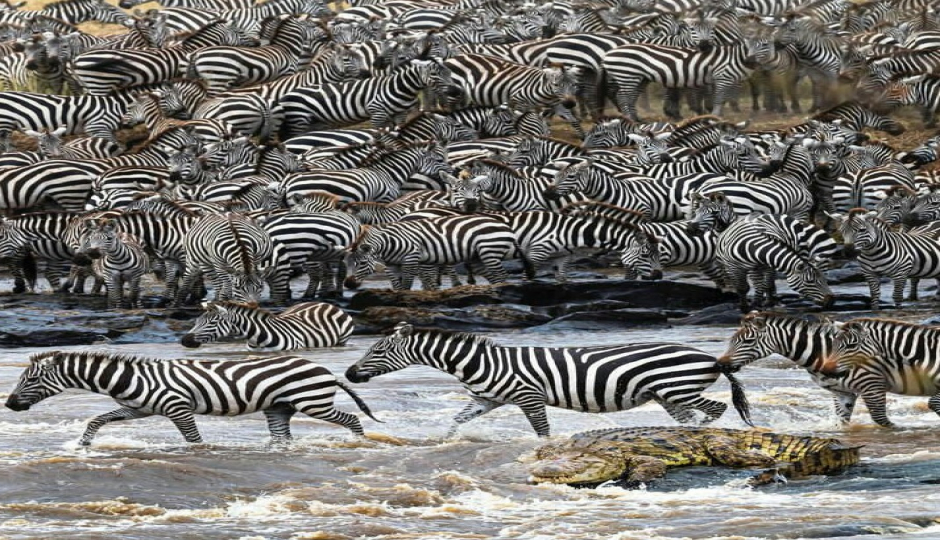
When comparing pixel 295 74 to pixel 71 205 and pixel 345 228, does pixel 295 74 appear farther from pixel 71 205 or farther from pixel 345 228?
pixel 345 228

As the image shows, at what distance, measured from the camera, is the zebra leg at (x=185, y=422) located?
13578 millimetres

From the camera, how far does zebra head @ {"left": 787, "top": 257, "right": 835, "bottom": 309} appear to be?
72.3ft

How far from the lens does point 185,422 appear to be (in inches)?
537

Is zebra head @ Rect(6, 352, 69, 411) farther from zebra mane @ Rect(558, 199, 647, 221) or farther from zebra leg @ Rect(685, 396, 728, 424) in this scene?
zebra mane @ Rect(558, 199, 647, 221)

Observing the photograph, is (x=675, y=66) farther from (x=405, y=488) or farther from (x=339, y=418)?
(x=405, y=488)

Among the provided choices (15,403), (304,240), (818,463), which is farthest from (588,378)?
(304,240)

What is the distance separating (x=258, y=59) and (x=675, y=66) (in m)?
7.96

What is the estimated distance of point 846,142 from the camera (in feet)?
94.7

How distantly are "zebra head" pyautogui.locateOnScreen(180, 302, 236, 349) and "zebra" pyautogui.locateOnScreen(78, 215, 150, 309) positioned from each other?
3.86 metres

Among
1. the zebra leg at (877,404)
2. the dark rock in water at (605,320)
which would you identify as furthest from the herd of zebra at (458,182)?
the dark rock in water at (605,320)

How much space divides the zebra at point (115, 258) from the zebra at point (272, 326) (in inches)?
127

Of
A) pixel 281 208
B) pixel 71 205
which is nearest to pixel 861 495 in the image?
pixel 281 208

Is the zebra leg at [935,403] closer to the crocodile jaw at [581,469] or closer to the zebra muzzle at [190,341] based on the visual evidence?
the crocodile jaw at [581,469]

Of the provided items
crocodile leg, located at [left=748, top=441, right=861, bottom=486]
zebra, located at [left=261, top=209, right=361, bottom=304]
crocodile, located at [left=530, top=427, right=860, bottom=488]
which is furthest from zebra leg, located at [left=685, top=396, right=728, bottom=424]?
zebra, located at [left=261, top=209, right=361, bottom=304]
